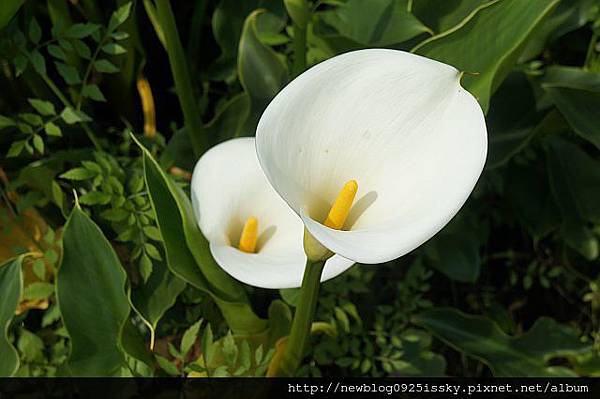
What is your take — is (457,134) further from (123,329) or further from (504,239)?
(504,239)

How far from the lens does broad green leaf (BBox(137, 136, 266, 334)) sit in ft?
2.46

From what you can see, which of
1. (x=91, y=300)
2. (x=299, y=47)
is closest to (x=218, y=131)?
(x=299, y=47)

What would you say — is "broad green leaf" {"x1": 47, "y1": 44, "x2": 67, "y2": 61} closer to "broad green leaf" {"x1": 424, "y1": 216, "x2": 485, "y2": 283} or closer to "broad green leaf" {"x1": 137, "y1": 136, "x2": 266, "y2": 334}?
"broad green leaf" {"x1": 137, "y1": 136, "x2": 266, "y2": 334}

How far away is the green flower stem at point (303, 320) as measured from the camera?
68 centimetres

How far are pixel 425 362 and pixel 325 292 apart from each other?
0.64 feet

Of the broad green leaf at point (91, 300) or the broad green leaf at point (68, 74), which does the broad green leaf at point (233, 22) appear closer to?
the broad green leaf at point (68, 74)

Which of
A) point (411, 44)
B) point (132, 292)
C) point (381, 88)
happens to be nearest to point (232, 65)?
point (411, 44)

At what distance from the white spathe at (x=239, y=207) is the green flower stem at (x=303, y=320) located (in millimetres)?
35

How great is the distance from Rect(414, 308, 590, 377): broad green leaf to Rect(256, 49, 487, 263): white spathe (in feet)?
1.50

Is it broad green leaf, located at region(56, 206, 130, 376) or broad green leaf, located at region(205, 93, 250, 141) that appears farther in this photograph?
broad green leaf, located at region(205, 93, 250, 141)

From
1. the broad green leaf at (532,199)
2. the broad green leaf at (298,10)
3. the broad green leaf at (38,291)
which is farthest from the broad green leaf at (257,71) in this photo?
the broad green leaf at (532,199)

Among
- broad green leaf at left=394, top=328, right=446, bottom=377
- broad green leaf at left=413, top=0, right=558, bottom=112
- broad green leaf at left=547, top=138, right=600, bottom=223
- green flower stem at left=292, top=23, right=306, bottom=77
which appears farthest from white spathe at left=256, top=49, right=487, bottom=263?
broad green leaf at left=547, top=138, right=600, bottom=223

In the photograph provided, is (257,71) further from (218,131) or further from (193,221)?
(193,221)

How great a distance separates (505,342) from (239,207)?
1.55ft
